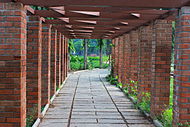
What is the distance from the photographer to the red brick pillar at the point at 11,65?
3818 millimetres

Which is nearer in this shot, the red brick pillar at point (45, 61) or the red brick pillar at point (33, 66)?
the red brick pillar at point (33, 66)

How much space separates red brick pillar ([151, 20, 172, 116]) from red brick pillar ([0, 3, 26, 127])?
291 centimetres

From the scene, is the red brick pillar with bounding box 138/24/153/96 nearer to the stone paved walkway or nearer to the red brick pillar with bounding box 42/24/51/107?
the stone paved walkway

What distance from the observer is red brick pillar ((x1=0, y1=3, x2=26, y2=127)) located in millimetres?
3818

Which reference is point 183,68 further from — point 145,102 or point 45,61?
point 45,61

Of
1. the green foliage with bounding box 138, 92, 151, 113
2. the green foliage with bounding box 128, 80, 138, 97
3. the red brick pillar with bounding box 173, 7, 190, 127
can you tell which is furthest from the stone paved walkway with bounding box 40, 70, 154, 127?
the red brick pillar with bounding box 173, 7, 190, 127

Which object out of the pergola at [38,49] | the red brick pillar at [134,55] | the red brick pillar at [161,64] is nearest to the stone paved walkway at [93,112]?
the pergola at [38,49]

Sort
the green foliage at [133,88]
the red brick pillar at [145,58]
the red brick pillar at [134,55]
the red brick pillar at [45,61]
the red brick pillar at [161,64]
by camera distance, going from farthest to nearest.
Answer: the red brick pillar at [134,55] → the green foliage at [133,88] → the red brick pillar at [45,61] → the red brick pillar at [145,58] → the red brick pillar at [161,64]

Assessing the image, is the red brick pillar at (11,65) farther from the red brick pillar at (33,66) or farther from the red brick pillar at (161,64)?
the red brick pillar at (161,64)

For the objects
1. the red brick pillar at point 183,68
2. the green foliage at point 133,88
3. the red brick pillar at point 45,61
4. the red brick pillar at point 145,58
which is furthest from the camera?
the green foliage at point 133,88

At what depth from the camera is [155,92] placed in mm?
5516

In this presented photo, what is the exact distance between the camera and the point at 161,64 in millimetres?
5484

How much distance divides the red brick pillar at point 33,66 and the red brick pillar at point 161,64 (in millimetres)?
2533

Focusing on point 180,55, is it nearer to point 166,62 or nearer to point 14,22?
point 166,62
